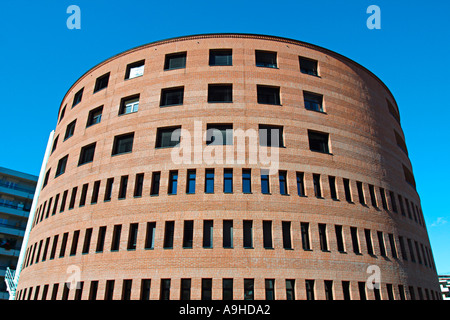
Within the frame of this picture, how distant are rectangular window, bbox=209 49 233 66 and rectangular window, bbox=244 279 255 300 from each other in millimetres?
17525

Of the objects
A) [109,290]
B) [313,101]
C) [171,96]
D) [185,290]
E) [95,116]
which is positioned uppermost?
[95,116]

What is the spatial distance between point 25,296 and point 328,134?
29149mm

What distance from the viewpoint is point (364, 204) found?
2325 cm

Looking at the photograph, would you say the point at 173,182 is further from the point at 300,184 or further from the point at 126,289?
the point at 300,184

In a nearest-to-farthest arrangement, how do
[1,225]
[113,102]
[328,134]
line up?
1. [328,134]
2. [113,102]
3. [1,225]

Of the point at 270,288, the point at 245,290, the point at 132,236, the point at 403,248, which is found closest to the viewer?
the point at 245,290

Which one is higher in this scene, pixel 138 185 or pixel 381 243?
pixel 138 185

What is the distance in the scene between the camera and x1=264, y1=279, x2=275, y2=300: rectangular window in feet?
60.7

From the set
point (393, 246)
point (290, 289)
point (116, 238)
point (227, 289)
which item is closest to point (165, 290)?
point (227, 289)

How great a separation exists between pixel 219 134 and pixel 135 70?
1144cm

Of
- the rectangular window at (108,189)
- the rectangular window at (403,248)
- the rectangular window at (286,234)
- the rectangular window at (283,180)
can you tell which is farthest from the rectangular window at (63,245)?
the rectangular window at (403,248)

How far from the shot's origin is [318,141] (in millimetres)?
24281

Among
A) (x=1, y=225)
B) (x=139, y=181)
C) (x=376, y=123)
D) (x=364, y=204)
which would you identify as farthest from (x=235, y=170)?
(x=1, y=225)

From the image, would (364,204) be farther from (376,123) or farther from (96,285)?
(96,285)
